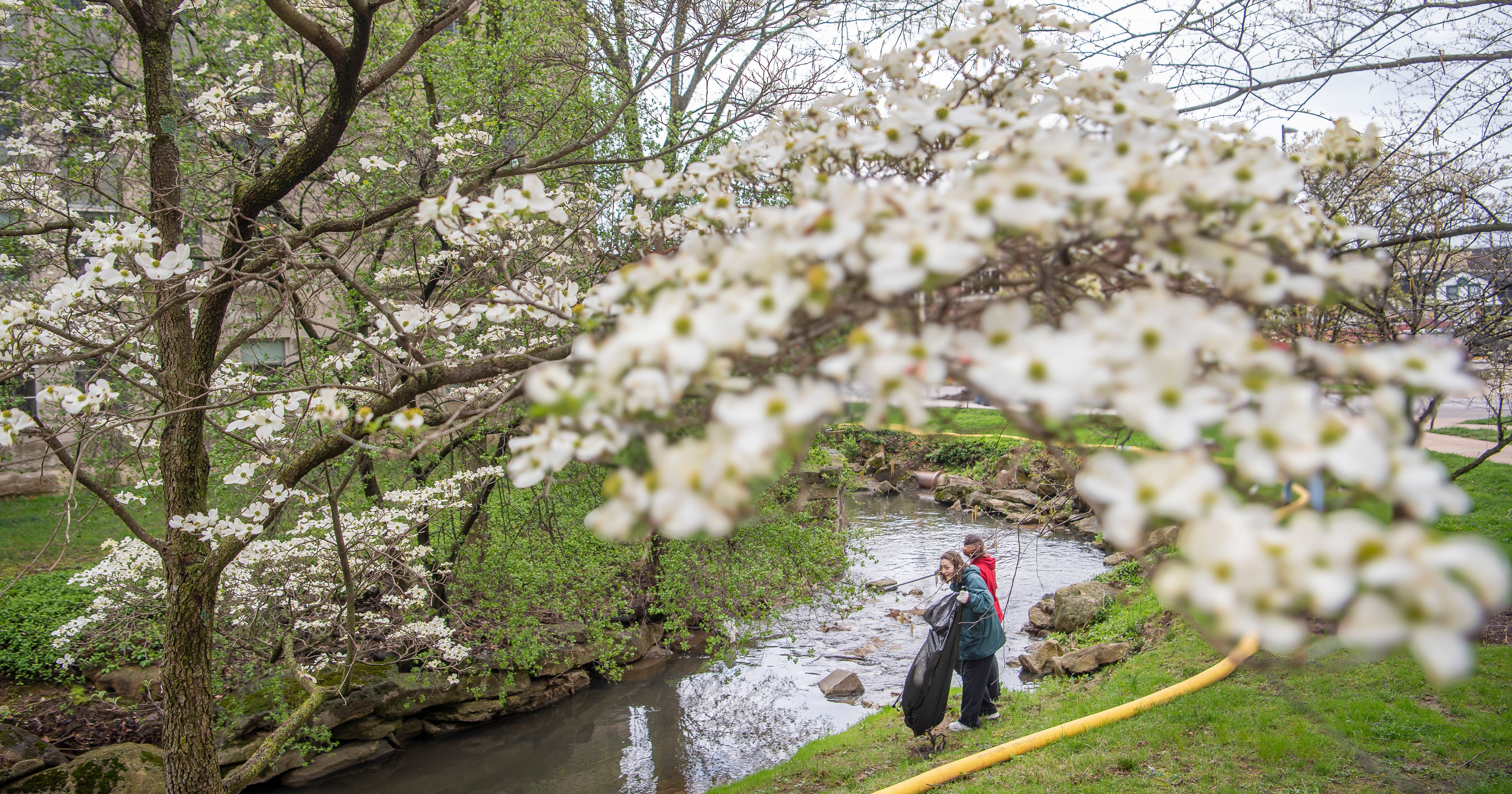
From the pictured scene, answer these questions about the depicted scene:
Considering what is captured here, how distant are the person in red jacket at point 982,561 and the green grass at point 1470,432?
315 inches

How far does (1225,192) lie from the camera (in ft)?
3.21

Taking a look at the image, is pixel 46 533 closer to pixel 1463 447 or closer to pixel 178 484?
pixel 178 484

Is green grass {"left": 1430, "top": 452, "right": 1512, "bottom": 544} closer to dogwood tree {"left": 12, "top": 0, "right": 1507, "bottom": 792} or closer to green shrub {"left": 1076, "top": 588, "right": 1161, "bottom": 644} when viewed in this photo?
green shrub {"left": 1076, "top": 588, "right": 1161, "bottom": 644}

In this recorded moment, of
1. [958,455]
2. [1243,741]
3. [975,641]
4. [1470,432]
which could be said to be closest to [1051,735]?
[975,641]

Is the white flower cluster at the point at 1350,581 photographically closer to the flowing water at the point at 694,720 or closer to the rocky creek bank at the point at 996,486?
the rocky creek bank at the point at 996,486

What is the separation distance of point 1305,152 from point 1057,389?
2.18m

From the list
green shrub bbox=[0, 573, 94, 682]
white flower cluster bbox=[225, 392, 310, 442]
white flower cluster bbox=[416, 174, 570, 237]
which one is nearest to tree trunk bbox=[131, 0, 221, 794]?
white flower cluster bbox=[225, 392, 310, 442]

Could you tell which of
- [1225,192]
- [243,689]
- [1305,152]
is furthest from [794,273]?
[243,689]

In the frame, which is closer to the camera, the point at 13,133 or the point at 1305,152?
the point at 1305,152

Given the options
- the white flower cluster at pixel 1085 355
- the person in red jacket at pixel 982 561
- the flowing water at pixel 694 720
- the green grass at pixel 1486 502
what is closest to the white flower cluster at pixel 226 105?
the white flower cluster at pixel 1085 355

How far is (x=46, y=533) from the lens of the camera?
357 inches

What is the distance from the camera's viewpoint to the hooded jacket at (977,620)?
522cm

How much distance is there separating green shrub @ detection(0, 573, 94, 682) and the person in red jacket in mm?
6714

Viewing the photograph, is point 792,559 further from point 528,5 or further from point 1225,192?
point 1225,192
